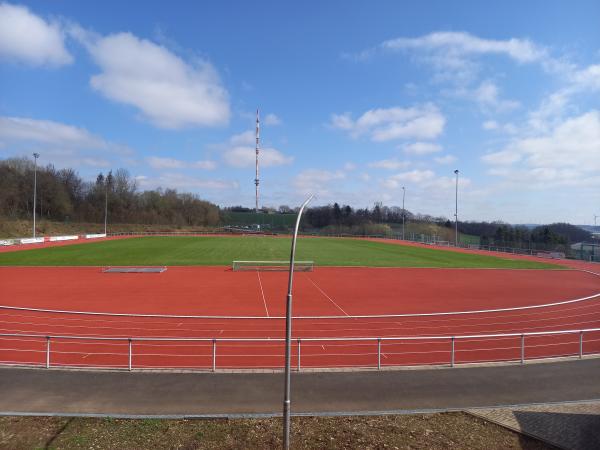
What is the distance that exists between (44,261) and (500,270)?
42234mm

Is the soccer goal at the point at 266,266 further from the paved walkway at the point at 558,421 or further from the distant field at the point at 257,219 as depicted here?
the distant field at the point at 257,219

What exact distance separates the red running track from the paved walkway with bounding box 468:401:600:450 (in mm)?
3501

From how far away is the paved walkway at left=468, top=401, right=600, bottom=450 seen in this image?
7.27 meters

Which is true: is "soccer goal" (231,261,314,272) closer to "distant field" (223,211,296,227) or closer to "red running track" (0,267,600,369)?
"red running track" (0,267,600,369)

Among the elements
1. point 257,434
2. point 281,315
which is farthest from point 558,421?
point 281,315

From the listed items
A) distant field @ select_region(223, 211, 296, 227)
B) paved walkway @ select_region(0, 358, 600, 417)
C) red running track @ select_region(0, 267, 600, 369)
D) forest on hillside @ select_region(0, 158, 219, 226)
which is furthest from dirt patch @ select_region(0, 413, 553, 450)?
distant field @ select_region(223, 211, 296, 227)

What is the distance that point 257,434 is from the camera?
7.42 meters

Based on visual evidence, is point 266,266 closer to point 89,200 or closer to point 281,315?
point 281,315

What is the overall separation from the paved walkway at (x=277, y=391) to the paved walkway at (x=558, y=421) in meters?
0.42

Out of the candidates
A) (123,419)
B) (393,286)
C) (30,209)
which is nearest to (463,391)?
(123,419)

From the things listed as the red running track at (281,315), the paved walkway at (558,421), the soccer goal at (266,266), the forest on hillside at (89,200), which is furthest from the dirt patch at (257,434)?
the forest on hillside at (89,200)

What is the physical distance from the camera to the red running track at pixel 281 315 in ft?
41.0

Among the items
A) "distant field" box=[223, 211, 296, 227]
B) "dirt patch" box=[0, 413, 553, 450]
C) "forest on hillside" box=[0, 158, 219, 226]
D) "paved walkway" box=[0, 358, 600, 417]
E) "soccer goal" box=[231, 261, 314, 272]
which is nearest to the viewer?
"dirt patch" box=[0, 413, 553, 450]

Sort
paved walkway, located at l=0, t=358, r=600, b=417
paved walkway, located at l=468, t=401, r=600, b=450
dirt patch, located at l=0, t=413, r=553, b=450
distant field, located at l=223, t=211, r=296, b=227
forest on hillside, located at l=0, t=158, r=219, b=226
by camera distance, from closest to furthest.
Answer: dirt patch, located at l=0, t=413, r=553, b=450
paved walkway, located at l=468, t=401, r=600, b=450
paved walkway, located at l=0, t=358, r=600, b=417
forest on hillside, located at l=0, t=158, r=219, b=226
distant field, located at l=223, t=211, r=296, b=227
